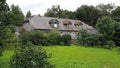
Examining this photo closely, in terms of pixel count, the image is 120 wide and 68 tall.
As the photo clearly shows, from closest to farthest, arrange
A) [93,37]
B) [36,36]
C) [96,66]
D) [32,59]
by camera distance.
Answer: [32,59], [96,66], [36,36], [93,37]

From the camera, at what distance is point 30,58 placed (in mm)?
11930

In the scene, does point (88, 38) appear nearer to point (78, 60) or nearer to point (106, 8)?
point (78, 60)

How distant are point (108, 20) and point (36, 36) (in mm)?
14201

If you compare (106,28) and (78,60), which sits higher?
(106,28)

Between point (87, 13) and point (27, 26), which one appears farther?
point (87, 13)

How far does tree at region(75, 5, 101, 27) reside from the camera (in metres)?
80.8

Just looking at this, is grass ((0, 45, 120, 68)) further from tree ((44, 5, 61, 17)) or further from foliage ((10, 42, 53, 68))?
tree ((44, 5, 61, 17))

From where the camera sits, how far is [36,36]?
4647cm

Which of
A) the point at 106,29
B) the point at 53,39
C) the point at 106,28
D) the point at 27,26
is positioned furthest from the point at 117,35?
the point at 27,26

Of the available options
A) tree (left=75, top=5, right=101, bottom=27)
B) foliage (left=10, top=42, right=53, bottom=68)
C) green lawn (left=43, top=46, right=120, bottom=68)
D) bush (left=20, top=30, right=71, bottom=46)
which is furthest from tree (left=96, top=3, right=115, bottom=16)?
foliage (left=10, top=42, right=53, bottom=68)

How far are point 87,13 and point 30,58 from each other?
71095 millimetres

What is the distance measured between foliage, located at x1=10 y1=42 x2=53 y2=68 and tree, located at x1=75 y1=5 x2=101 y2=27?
68.6 metres

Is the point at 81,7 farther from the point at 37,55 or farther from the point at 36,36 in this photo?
the point at 37,55

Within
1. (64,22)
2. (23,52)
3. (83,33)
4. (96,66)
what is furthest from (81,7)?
(23,52)
